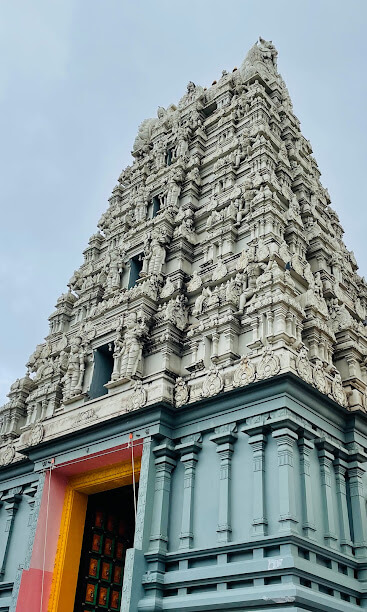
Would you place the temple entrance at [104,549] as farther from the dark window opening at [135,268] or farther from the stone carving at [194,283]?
the dark window opening at [135,268]

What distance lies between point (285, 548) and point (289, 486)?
111cm

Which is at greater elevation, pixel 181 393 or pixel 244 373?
pixel 181 393

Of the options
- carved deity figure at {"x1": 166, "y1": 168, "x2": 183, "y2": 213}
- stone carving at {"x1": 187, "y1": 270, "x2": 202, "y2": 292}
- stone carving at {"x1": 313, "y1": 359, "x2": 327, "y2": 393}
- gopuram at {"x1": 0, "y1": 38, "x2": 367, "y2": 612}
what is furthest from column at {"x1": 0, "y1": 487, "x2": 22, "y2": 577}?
carved deity figure at {"x1": 166, "y1": 168, "x2": 183, "y2": 213}

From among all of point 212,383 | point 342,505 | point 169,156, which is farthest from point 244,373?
point 169,156

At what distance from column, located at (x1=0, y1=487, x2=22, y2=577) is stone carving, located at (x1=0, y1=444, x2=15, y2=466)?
996 millimetres

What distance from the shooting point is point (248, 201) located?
1870 cm

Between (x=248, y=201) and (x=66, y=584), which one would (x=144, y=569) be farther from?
(x=248, y=201)

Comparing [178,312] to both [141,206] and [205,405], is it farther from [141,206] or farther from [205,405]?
[141,206]

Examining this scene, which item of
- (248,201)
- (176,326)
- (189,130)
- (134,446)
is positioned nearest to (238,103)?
(189,130)

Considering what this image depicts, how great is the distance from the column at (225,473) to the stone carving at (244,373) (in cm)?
93

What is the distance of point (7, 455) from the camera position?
19.2 meters

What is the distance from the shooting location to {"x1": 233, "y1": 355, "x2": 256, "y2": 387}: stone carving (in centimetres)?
1330

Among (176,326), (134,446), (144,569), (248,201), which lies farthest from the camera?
(248,201)

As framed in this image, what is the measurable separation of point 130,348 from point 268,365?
4.81m
